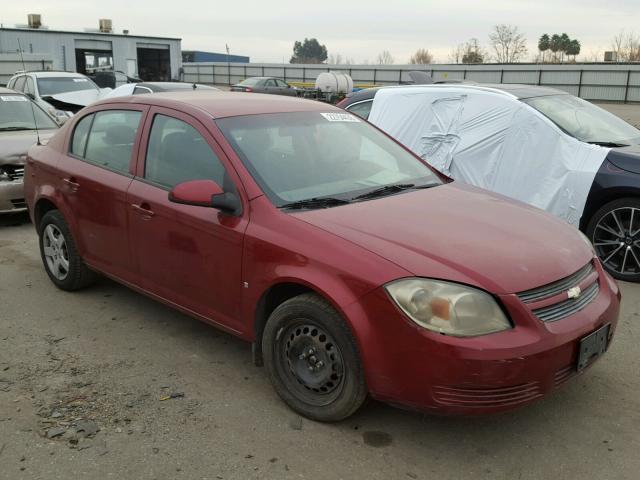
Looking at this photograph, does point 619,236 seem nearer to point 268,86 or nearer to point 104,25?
point 268,86

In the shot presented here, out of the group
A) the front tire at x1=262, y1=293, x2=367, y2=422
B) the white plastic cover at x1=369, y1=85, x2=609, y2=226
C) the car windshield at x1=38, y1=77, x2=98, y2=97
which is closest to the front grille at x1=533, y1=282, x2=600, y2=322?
the front tire at x1=262, y1=293, x2=367, y2=422

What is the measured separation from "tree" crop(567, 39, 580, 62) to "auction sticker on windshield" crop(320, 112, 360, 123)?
247ft

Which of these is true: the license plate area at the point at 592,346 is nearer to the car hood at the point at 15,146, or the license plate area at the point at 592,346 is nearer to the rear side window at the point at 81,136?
the rear side window at the point at 81,136

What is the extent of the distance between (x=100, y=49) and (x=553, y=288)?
161ft

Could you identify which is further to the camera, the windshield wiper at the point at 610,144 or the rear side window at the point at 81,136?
the windshield wiper at the point at 610,144

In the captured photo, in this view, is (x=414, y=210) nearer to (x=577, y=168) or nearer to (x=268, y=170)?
(x=268, y=170)

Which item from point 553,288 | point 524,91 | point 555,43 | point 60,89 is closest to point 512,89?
point 524,91

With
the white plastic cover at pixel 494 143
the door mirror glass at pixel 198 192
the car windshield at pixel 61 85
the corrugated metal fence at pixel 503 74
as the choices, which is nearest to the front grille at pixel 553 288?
the door mirror glass at pixel 198 192

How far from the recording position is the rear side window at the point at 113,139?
4.24 m

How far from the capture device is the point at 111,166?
435 centimetres

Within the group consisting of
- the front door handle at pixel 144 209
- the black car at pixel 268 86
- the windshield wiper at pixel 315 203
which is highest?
the black car at pixel 268 86

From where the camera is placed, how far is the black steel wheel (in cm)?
537

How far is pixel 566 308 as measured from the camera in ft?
9.62

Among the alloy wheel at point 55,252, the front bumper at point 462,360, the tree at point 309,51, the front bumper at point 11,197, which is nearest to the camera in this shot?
the front bumper at point 462,360
